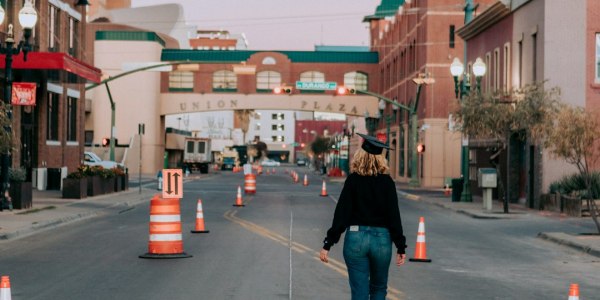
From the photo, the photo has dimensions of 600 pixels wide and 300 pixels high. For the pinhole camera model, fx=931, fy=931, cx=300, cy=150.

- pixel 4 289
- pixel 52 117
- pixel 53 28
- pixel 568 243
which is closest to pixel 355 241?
pixel 4 289

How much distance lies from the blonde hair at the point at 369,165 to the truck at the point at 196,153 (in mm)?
83612

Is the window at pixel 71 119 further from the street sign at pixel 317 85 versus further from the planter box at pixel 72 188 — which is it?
the street sign at pixel 317 85

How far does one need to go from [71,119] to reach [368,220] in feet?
135

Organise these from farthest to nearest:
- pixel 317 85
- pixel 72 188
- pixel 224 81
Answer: pixel 224 81, pixel 317 85, pixel 72 188

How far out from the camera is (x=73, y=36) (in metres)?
46.9

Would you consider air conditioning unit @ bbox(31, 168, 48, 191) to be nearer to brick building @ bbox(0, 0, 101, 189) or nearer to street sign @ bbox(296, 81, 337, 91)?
brick building @ bbox(0, 0, 101, 189)

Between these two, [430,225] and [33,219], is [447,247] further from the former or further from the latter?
[33,219]

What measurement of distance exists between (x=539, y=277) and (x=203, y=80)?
243 feet

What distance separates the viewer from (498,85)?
39906mm

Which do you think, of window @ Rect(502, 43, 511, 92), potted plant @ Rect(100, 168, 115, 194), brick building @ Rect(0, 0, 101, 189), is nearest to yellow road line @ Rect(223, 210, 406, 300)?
brick building @ Rect(0, 0, 101, 189)

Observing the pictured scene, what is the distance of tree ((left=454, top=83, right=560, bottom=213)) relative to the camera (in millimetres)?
28875

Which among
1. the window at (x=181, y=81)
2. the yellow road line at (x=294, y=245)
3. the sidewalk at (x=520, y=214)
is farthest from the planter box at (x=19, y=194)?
the window at (x=181, y=81)

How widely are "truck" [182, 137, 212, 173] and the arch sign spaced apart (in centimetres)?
533

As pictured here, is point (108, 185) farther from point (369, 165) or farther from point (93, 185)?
point (369, 165)
